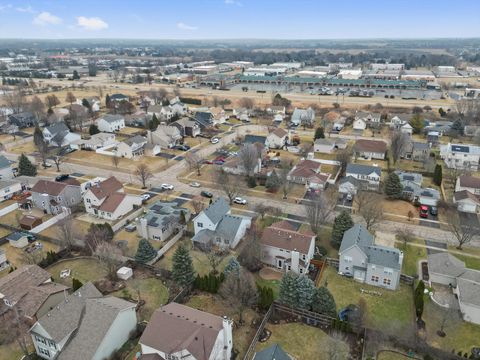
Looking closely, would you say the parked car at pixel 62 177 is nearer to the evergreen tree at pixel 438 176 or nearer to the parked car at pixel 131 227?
the parked car at pixel 131 227

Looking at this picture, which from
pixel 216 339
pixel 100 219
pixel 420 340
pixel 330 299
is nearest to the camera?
pixel 216 339

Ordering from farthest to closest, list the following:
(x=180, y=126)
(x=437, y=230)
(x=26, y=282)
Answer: (x=180, y=126)
(x=437, y=230)
(x=26, y=282)

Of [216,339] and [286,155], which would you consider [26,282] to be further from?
[286,155]

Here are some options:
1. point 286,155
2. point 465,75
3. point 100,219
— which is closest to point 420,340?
point 100,219

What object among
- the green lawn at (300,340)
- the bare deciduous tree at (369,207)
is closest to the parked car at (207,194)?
the bare deciduous tree at (369,207)

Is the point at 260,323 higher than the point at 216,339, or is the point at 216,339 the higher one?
the point at 216,339

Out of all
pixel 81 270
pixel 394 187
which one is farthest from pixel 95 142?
pixel 394 187

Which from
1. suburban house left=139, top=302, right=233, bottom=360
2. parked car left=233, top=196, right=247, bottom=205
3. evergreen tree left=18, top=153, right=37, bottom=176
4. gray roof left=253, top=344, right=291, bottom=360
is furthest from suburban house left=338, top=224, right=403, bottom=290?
evergreen tree left=18, top=153, right=37, bottom=176

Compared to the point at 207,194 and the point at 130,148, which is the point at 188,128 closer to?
the point at 130,148
